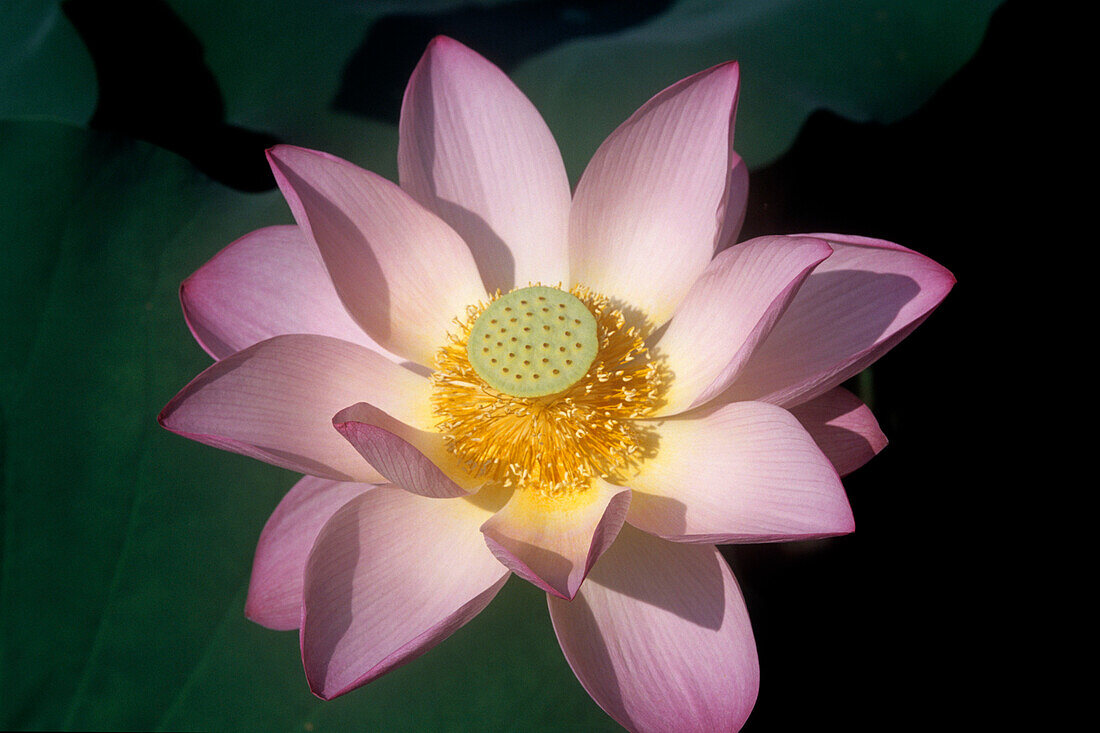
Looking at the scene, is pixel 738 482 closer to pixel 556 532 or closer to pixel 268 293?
pixel 556 532

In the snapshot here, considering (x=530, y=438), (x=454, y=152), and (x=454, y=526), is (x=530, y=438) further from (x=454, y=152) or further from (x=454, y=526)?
(x=454, y=152)

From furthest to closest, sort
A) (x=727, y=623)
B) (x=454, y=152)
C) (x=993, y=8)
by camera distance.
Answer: (x=993, y=8)
(x=454, y=152)
(x=727, y=623)

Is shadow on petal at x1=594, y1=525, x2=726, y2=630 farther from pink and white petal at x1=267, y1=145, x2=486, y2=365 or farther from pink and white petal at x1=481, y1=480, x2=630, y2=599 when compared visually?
pink and white petal at x1=267, y1=145, x2=486, y2=365

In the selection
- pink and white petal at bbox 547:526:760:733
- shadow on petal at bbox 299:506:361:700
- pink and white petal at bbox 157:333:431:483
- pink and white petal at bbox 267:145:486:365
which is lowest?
pink and white petal at bbox 547:526:760:733

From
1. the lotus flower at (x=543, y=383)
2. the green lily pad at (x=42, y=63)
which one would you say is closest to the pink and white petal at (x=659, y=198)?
the lotus flower at (x=543, y=383)

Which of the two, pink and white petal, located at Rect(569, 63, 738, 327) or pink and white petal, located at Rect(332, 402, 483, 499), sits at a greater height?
pink and white petal, located at Rect(569, 63, 738, 327)

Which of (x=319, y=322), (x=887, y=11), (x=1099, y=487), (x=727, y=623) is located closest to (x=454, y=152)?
(x=319, y=322)

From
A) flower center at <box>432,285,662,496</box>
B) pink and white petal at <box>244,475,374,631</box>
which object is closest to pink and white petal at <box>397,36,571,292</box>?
flower center at <box>432,285,662,496</box>

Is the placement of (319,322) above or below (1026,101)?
below
